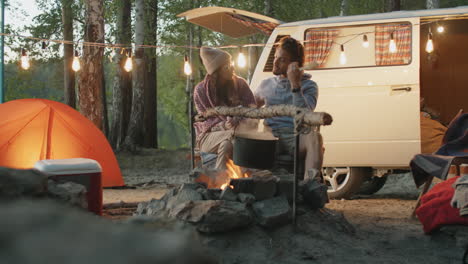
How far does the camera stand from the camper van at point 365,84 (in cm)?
681

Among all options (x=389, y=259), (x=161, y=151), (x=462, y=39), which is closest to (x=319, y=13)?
(x=161, y=151)

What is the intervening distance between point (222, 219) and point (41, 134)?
408cm

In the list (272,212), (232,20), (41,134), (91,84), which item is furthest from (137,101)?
(272,212)

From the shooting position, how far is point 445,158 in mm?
5508

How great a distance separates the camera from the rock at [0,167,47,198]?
197cm

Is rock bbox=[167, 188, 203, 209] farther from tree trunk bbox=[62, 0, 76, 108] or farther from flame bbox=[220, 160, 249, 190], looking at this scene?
tree trunk bbox=[62, 0, 76, 108]

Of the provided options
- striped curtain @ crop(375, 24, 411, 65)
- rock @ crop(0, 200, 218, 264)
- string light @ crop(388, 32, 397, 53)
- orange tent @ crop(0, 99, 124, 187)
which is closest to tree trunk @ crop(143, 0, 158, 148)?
orange tent @ crop(0, 99, 124, 187)

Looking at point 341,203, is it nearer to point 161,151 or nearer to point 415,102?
point 415,102

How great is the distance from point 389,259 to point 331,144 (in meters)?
2.99

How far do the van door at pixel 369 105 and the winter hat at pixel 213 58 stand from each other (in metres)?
1.55

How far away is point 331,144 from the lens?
716 cm

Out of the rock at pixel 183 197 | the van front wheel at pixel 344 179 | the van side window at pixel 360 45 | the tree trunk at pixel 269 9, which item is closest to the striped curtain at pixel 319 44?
the van side window at pixel 360 45

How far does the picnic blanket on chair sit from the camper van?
30.4 inches

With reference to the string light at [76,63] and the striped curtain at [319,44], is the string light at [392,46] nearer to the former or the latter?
the striped curtain at [319,44]
